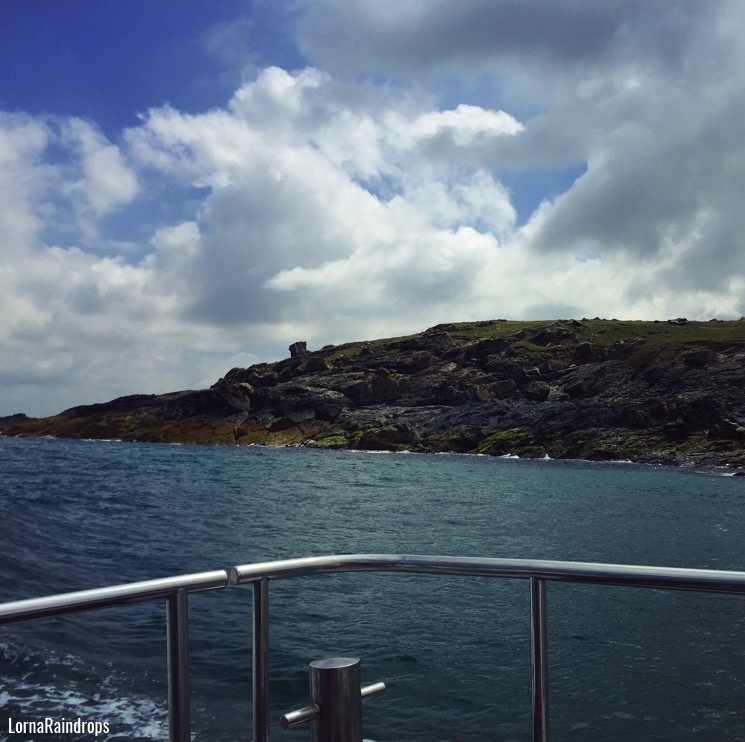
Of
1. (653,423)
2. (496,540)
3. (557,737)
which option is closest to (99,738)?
(557,737)

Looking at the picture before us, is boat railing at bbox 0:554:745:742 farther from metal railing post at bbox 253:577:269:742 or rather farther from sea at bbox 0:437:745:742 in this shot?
sea at bbox 0:437:745:742

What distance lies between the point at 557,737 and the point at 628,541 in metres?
17.7

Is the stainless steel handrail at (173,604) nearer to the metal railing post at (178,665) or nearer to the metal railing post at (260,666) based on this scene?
the metal railing post at (178,665)

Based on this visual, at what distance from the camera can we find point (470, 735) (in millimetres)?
8688

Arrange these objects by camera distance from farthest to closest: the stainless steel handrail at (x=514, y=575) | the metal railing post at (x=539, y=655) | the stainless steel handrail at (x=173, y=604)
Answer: the metal railing post at (x=539, y=655)
the stainless steel handrail at (x=514, y=575)
the stainless steel handrail at (x=173, y=604)

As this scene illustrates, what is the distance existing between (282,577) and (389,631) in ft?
36.1

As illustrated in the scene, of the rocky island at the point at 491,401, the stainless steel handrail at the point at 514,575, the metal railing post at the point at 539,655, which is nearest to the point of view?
the stainless steel handrail at the point at 514,575

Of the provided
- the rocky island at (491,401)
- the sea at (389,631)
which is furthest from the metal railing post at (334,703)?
the rocky island at (491,401)

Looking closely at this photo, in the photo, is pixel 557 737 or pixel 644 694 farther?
pixel 644 694

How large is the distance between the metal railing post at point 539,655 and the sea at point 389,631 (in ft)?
6.78

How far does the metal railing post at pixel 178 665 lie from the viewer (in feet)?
7.35

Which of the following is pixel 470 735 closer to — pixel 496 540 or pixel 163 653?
pixel 163 653

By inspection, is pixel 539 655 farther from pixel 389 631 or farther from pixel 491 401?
pixel 491 401

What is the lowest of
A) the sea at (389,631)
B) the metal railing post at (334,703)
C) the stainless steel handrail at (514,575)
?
the sea at (389,631)
